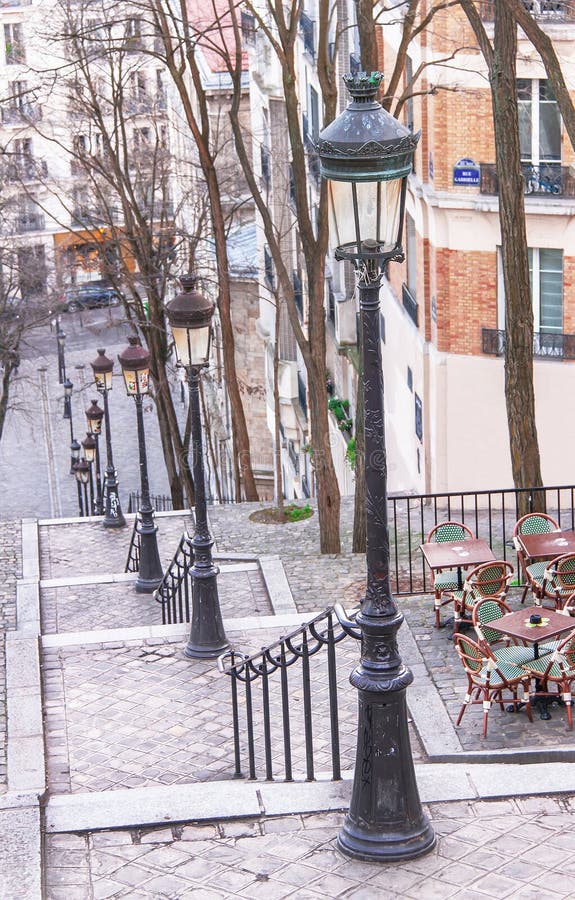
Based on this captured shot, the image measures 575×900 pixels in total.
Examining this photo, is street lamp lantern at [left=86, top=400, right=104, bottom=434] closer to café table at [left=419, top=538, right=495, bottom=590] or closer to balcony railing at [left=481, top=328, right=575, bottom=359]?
balcony railing at [left=481, top=328, right=575, bottom=359]

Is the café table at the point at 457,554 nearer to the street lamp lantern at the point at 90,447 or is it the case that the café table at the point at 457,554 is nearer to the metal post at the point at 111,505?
the metal post at the point at 111,505

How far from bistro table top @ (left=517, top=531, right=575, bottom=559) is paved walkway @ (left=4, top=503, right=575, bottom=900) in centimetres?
123

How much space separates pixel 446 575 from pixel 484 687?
10.2ft

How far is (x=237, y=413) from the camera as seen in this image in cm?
2792

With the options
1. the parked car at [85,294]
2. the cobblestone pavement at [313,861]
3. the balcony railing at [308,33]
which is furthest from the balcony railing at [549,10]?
the cobblestone pavement at [313,861]

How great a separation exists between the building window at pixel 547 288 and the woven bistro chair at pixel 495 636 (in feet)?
31.8

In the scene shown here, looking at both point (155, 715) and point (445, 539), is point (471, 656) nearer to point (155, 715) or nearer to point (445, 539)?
point (155, 715)

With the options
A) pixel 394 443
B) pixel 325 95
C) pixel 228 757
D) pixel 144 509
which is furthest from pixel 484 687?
pixel 394 443

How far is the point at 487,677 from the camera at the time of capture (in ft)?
37.3

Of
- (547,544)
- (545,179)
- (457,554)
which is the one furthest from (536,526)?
(545,179)

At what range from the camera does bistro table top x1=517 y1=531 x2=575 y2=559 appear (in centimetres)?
1440

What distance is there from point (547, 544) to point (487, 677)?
11.8 feet

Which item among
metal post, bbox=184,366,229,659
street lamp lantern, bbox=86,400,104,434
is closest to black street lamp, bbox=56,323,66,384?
street lamp lantern, bbox=86,400,104,434

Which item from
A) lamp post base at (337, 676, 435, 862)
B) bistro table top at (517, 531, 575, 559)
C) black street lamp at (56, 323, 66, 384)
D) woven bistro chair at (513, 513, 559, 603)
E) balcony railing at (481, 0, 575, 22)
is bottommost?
black street lamp at (56, 323, 66, 384)
